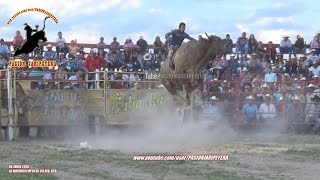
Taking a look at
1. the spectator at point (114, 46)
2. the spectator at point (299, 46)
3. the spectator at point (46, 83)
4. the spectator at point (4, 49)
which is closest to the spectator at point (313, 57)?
the spectator at point (299, 46)

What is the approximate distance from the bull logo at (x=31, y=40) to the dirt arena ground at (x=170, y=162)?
9.26 feet

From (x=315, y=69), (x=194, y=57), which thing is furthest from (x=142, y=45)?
(x=194, y=57)

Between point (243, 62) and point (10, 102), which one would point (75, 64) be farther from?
point (243, 62)

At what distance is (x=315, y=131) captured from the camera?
641 inches

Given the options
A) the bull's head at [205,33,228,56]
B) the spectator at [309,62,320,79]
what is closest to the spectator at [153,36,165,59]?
the spectator at [309,62,320,79]

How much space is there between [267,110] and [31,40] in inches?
285

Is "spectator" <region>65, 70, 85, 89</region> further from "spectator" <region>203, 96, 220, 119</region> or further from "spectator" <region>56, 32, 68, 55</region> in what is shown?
"spectator" <region>203, 96, 220, 119</region>

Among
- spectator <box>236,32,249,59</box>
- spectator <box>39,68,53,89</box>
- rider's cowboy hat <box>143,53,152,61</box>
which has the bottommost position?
spectator <box>39,68,53,89</box>

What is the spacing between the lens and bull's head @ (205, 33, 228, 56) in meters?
13.0

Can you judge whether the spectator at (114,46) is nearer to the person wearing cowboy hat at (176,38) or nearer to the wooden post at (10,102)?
the wooden post at (10,102)

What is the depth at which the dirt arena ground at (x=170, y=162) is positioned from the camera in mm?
8492

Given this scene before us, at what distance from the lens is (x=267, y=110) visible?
1675 centimetres

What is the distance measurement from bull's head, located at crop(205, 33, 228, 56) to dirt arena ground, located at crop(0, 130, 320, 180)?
2.17 m

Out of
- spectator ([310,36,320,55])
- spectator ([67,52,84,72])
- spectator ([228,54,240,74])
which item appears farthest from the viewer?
spectator ([310,36,320,55])
